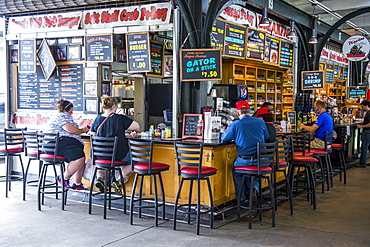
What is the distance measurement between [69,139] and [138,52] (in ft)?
6.11

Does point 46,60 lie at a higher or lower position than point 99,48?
lower

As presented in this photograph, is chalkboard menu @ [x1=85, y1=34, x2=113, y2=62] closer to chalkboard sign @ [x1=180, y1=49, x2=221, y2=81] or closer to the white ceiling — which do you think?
chalkboard sign @ [x1=180, y1=49, x2=221, y2=81]

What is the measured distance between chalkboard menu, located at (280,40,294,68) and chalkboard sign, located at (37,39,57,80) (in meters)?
5.83

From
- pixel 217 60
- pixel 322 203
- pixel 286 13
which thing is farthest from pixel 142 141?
pixel 286 13

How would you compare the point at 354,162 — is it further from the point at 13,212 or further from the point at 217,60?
the point at 13,212

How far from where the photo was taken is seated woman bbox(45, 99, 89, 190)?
243 inches

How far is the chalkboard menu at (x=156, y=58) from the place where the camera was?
7174 millimetres

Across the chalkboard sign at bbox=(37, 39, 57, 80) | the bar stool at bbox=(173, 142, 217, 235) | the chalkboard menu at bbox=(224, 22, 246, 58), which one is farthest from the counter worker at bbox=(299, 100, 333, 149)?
the chalkboard sign at bbox=(37, 39, 57, 80)

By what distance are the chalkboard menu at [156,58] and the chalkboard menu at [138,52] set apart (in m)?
0.23

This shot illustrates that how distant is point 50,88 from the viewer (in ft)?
26.8

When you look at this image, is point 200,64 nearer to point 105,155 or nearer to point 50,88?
point 105,155

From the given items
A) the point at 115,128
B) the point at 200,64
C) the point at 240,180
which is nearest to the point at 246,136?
the point at 240,180

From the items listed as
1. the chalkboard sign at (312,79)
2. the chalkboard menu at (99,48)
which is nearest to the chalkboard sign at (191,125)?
the chalkboard menu at (99,48)

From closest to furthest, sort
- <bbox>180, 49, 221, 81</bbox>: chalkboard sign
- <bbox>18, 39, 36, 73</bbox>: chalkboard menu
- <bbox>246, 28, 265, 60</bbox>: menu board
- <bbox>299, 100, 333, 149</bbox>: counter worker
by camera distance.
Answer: <bbox>180, 49, 221, 81</bbox>: chalkboard sign < <bbox>299, 100, 333, 149</bbox>: counter worker < <bbox>18, 39, 36, 73</bbox>: chalkboard menu < <bbox>246, 28, 265, 60</bbox>: menu board
